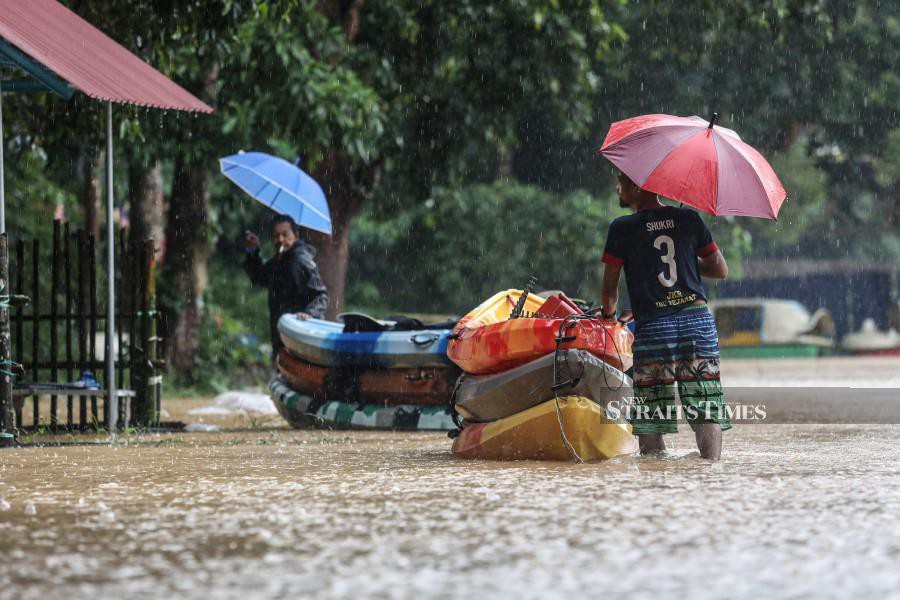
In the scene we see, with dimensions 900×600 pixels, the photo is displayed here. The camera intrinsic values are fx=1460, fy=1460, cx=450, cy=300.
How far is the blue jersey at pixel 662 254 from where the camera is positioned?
8.11m

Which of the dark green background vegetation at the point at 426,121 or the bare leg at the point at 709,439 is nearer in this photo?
the bare leg at the point at 709,439

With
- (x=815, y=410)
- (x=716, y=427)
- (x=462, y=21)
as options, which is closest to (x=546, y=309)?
(x=716, y=427)

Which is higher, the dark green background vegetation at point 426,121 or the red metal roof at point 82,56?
the dark green background vegetation at point 426,121

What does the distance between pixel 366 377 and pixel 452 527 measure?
22.4 feet

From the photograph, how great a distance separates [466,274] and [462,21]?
41.1 feet

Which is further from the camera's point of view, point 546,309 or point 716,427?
point 546,309

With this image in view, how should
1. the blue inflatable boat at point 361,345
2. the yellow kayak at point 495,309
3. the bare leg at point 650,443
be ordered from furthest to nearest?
the blue inflatable boat at point 361,345, the yellow kayak at point 495,309, the bare leg at point 650,443

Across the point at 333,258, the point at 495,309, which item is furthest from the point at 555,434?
the point at 333,258

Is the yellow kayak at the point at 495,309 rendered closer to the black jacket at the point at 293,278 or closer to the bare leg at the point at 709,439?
the bare leg at the point at 709,439

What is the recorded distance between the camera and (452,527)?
18.7 ft

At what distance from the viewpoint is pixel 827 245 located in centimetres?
4491

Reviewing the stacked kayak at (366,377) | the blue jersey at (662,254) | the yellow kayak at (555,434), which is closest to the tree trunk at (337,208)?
the stacked kayak at (366,377)

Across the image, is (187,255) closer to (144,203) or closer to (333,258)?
(144,203)

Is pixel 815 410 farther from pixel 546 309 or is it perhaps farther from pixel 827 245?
pixel 827 245
